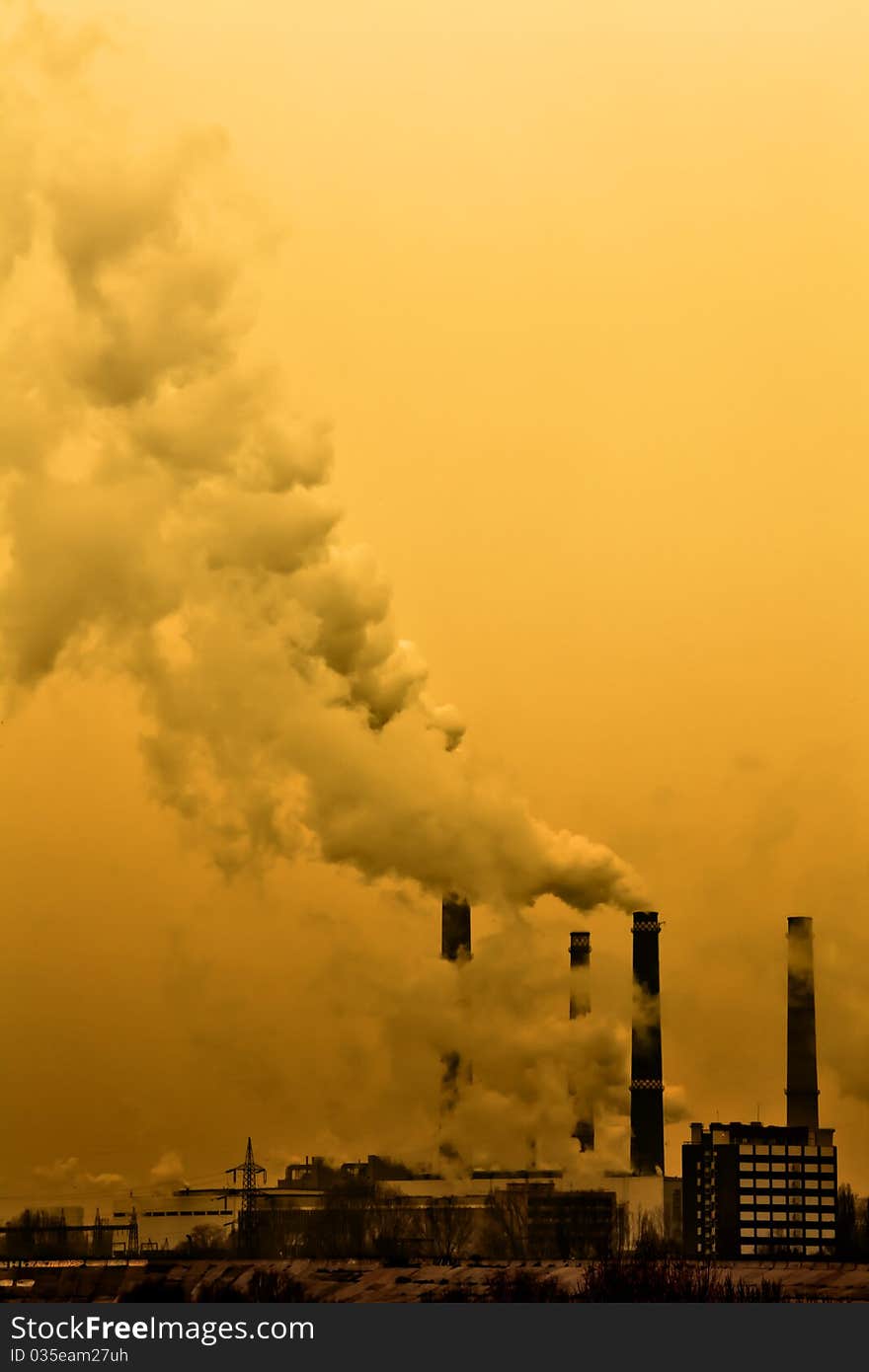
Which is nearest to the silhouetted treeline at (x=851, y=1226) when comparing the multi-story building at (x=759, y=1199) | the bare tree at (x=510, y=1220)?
the multi-story building at (x=759, y=1199)

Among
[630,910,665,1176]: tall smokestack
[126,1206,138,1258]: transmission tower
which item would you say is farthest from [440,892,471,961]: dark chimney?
[126,1206,138,1258]: transmission tower

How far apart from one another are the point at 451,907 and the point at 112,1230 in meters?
24.5

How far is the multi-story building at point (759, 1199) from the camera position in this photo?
77.7 metres

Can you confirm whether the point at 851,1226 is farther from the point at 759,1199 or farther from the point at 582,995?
the point at 582,995

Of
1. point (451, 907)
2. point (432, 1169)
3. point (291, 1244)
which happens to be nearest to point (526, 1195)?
point (432, 1169)

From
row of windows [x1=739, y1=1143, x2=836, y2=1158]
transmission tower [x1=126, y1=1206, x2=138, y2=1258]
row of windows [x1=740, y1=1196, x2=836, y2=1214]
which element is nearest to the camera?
row of windows [x1=739, y1=1143, x2=836, y2=1158]

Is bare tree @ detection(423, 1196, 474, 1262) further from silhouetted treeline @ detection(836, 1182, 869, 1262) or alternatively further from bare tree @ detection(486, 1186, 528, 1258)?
silhouetted treeline @ detection(836, 1182, 869, 1262)

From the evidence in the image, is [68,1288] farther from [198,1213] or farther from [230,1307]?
[198,1213]

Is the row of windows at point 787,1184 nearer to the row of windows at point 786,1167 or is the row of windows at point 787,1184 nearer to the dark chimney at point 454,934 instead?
the row of windows at point 786,1167

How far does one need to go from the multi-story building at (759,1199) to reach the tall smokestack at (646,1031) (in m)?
5.74

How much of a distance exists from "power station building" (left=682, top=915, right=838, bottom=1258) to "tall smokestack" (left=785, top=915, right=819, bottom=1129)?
1345mm

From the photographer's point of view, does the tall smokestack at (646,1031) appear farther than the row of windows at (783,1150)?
No

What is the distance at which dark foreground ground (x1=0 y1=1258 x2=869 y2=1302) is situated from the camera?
66.2 metres

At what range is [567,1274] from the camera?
68250 mm
